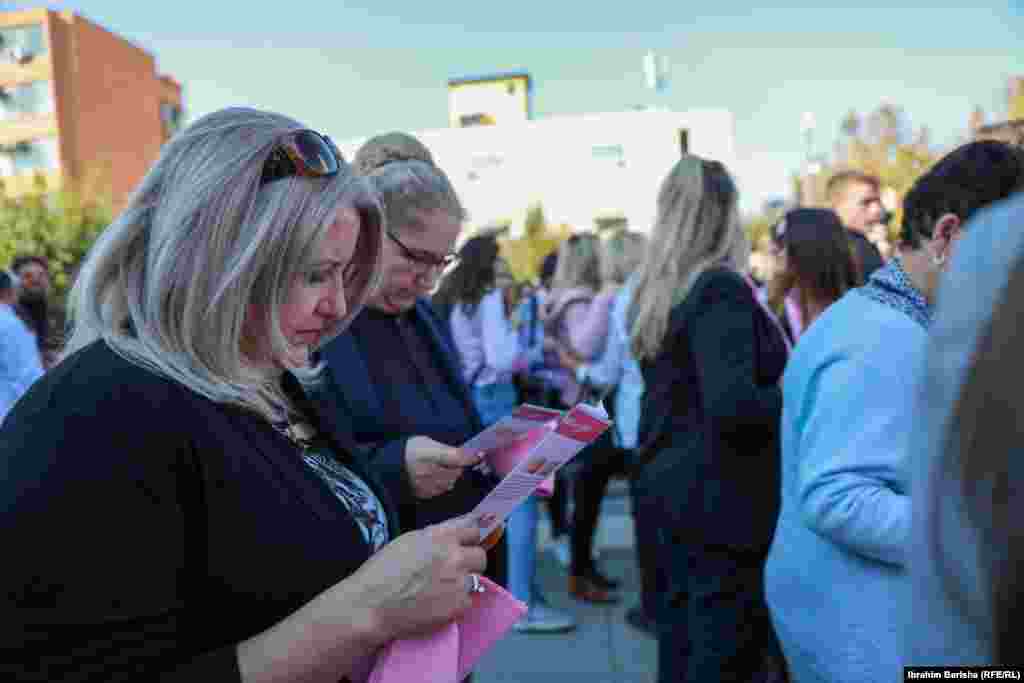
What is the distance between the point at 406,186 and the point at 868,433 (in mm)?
1298

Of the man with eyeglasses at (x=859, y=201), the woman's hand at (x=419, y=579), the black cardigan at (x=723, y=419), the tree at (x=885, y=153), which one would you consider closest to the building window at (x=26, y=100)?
the tree at (x=885, y=153)

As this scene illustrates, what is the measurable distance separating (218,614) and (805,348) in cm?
133

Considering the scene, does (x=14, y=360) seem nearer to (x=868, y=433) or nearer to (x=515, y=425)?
(x=515, y=425)

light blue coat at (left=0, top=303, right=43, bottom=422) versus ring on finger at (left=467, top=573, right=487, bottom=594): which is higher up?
ring on finger at (left=467, top=573, right=487, bottom=594)

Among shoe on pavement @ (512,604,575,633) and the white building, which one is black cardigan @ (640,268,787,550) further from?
the white building

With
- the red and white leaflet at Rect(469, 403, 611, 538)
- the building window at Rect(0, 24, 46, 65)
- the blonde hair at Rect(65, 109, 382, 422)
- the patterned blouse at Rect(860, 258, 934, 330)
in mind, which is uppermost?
the building window at Rect(0, 24, 46, 65)

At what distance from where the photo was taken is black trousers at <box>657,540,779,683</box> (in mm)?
2514

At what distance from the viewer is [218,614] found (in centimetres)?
107

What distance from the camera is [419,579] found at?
1.13 meters

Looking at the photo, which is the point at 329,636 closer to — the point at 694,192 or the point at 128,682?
the point at 128,682

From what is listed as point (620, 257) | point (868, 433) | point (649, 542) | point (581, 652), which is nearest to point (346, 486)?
point (868, 433)

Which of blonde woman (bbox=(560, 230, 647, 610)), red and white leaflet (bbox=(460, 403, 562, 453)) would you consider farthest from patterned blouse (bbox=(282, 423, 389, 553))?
blonde woman (bbox=(560, 230, 647, 610))

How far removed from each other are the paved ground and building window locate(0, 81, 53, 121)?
40.2m

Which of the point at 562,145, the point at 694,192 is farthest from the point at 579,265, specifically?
the point at 562,145
